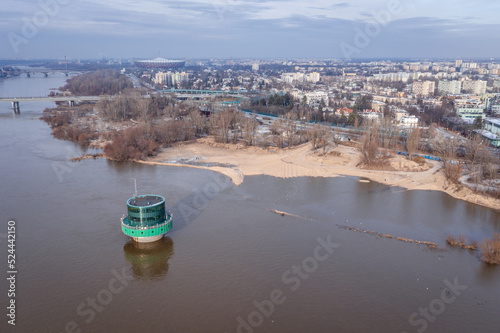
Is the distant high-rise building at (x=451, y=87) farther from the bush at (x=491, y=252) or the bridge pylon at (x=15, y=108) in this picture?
the bridge pylon at (x=15, y=108)

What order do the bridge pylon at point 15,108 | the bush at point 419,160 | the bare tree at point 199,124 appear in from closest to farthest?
1. the bush at point 419,160
2. the bare tree at point 199,124
3. the bridge pylon at point 15,108

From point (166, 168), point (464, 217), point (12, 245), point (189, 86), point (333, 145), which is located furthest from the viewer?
point (189, 86)

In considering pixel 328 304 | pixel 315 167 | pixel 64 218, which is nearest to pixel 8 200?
pixel 64 218

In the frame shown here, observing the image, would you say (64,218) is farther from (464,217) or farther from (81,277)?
(464,217)

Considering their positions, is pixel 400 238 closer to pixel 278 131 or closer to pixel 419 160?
pixel 419 160

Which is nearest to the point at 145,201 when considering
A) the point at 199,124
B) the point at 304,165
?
the point at 304,165

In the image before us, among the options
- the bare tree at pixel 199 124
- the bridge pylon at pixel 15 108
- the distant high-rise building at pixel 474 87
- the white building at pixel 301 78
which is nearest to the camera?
the bare tree at pixel 199 124

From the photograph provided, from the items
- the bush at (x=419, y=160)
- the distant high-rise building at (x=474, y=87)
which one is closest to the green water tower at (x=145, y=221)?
the bush at (x=419, y=160)
